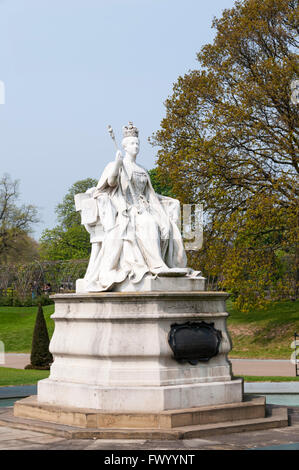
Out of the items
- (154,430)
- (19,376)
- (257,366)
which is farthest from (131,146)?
(257,366)

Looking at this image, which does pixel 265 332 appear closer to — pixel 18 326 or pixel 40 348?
pixel 40 348

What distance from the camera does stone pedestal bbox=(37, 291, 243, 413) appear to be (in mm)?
9203

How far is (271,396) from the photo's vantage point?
14.2 metres

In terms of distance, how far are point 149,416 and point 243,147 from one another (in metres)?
19.7

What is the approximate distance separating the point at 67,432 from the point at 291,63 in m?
20.2

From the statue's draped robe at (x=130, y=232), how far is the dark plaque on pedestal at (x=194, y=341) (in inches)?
37.4

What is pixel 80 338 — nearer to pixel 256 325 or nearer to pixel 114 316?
pixel 114 316

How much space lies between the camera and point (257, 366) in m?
22.5

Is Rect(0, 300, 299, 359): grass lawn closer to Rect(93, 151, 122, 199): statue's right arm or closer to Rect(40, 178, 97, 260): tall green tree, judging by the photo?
Rect(93, 151, 122, 199): statue's right arm

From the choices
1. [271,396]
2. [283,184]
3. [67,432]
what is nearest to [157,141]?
[283,184]

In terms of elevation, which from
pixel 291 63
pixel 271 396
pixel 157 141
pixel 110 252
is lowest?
pixel 271 396

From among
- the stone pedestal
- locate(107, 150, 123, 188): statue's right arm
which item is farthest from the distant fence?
the stone pedestal

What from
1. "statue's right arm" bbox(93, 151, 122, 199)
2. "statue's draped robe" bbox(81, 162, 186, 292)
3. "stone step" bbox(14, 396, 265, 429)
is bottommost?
"stone step" bbox(14, 396, 265, 429)

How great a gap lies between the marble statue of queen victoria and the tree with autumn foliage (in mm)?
14561
